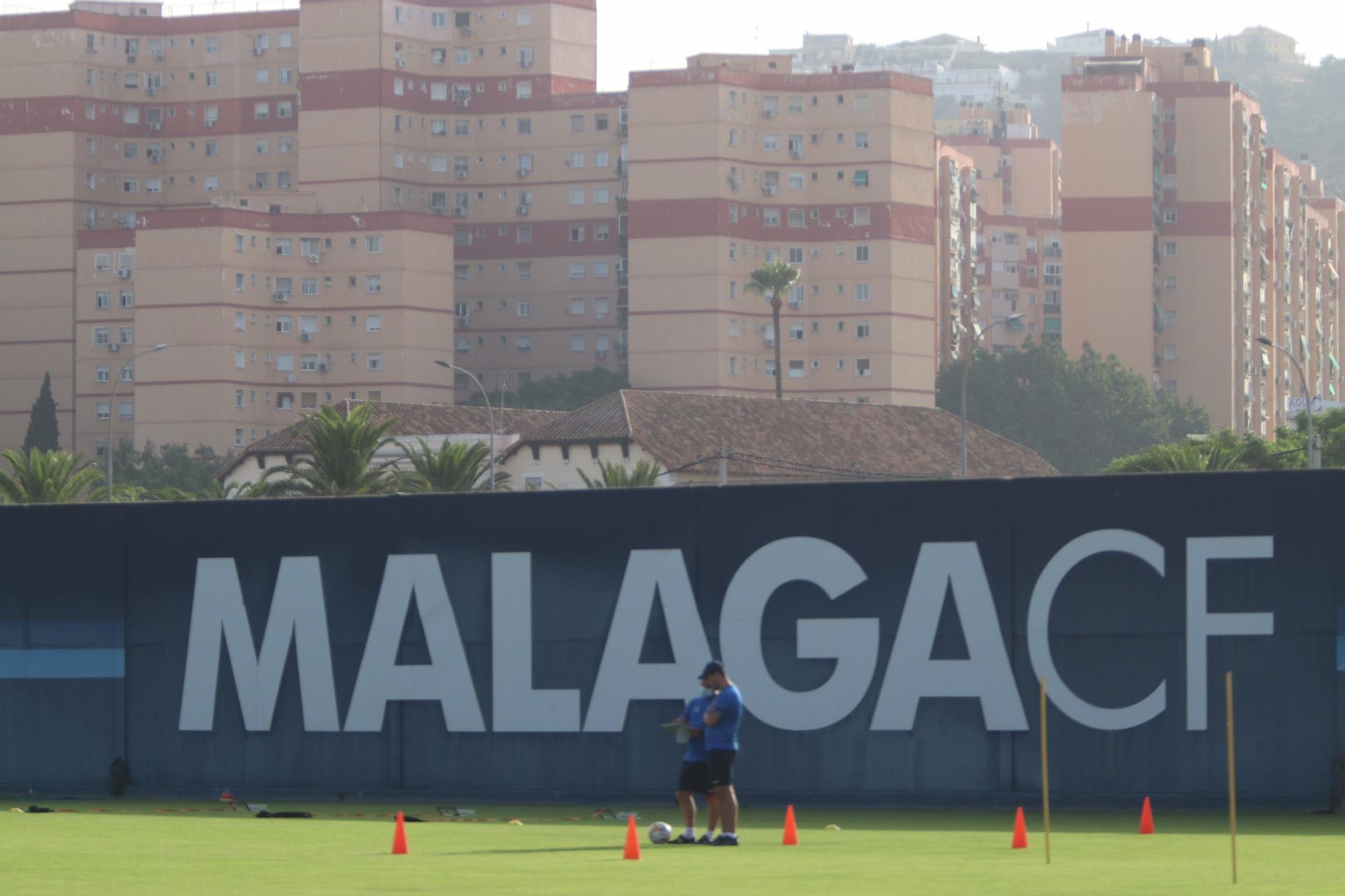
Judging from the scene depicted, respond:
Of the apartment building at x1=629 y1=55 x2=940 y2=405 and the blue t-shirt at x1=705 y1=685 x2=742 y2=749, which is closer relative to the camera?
the blue t-shirt at x1=705 y1=685 x2=742 y2=749

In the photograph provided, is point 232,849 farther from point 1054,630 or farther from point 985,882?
point 1054,630

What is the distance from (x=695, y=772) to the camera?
18.1 m

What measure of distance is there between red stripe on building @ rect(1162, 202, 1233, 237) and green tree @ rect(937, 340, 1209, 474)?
39.8ft

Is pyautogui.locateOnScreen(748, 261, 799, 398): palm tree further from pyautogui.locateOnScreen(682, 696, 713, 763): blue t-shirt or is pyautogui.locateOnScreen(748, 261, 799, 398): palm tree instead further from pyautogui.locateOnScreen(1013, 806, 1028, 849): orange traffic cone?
pyautogui.locateOnScreen(1013, 806, 1028, 849): orange traffic cone

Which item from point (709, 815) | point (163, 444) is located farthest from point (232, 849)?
point (163, 444)

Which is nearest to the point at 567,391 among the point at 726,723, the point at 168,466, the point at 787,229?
the point at 787,229

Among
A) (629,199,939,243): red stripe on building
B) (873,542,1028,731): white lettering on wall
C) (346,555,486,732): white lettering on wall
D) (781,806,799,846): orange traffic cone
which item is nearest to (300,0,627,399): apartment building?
(629,199,939,243): red stripe on building

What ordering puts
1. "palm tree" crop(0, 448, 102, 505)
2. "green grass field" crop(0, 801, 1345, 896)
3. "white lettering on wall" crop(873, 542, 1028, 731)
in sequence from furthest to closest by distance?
"palm tree" crop(0, 448, 102, 505) → "white lettering on wall" crop(873, 542, 1028, 731) → "green grass field" crop(0, 801, 1345, 896)

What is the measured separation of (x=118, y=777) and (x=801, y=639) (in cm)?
802

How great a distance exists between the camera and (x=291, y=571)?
79.0ft

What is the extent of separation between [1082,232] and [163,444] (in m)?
62.2

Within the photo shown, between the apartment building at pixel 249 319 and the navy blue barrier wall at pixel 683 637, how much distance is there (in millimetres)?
109513

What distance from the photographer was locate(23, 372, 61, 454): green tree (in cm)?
13388

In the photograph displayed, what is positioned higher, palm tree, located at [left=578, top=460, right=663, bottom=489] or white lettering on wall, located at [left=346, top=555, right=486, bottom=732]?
palm tree, located at [left=578, top=460, right=663, bottom=489]
